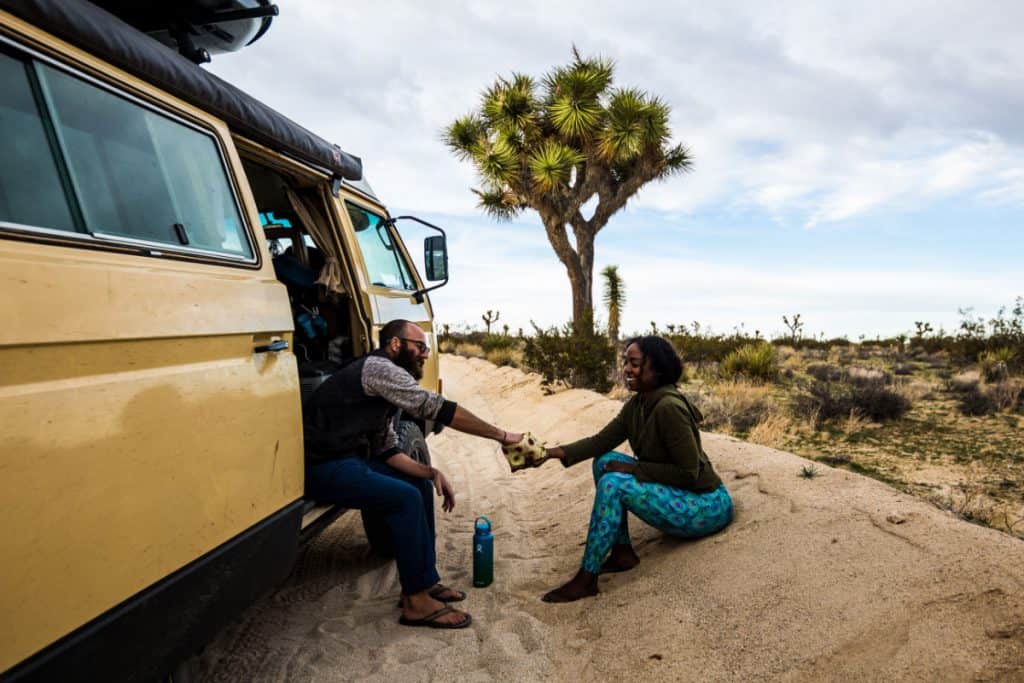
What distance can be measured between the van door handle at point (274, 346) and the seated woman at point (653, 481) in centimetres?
173

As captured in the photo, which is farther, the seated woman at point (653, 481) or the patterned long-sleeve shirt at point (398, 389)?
the seated woman at point (653, 481)

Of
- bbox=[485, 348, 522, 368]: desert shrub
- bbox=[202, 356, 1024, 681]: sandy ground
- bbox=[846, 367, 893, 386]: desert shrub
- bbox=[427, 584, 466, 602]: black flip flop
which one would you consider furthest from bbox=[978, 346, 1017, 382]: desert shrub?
bbox=[427, 584, 466, 602]: black flip flop

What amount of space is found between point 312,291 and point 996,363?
12.0 m

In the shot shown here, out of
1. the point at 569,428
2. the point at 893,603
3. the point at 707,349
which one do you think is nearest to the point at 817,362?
the point at 707,349

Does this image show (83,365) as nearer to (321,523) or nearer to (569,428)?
(321,523)

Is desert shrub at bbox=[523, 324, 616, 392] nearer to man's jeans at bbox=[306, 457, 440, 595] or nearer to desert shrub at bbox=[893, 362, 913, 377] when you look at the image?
desert shrub at bbox=[893, 362, 913, 377]

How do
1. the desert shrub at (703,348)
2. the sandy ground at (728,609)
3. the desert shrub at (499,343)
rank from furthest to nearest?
the desert shrub at (499,343)
the desert shrub at (703,348)
the sandy ground at (728,609)

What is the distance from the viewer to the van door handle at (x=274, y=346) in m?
2.67

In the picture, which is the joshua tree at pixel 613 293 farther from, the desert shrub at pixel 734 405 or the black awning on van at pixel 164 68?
the black awning on van at pixel 164 68

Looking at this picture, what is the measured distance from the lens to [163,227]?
2.40 meters

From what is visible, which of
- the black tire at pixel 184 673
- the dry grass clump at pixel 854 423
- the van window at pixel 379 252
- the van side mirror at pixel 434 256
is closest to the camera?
the black tire at pixel 184 673

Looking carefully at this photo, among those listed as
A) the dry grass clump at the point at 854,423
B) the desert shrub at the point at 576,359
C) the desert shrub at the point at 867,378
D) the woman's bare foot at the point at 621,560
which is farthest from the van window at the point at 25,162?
the desert shrub at the point at 867,378

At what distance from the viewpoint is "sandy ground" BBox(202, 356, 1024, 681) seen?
264 cm

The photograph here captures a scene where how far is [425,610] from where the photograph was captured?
3432 millimetres
